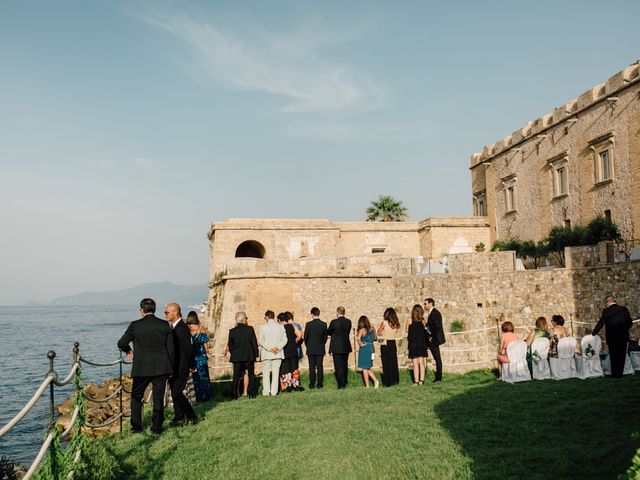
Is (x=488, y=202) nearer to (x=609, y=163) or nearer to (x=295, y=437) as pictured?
(x=609, y=163)

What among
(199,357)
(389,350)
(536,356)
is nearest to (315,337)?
(389,350)

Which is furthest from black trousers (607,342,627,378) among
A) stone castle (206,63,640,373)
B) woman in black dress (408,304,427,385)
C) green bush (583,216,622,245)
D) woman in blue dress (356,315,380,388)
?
green bush (583,216,622,245)

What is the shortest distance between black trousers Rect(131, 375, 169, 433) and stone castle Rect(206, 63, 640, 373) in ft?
34.0

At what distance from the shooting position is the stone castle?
1925 centimetres

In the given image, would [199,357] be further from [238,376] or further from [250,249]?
[250,249]

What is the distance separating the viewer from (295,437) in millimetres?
7625

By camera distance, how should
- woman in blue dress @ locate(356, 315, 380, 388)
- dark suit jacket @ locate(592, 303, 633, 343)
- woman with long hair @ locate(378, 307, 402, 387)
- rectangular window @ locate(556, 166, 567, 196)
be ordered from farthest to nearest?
rectangular window @ locate(556, 166, 567, 196), woman with long hair @ locate(378, 307, 402, 387), woman in blue dress @ locate(356, 315, 380, 388), dark suit jacket @ locate(592, 303, 633, 343)

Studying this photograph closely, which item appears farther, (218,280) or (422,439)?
(218,280)

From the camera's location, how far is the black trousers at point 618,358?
36.7ft

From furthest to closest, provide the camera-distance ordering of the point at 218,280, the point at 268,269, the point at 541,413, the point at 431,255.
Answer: the point at 431,255 < the point at 218,280 < the point at 268,269 < the point at 541,413

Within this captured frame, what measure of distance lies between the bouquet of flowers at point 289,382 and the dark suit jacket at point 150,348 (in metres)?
4.64

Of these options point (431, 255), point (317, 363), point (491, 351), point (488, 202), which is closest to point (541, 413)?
point (317, 363)

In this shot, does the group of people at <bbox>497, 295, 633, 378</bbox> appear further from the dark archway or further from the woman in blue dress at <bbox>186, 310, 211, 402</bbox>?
the dark archway

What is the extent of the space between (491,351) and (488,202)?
18288 mm
